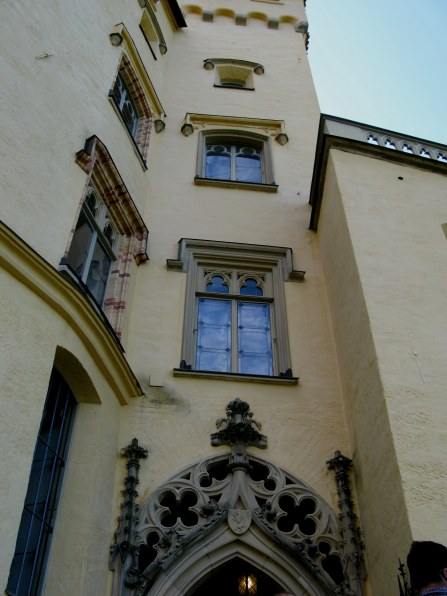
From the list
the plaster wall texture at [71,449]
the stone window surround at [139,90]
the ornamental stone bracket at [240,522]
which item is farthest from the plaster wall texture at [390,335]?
the stone window surround at [139,90]

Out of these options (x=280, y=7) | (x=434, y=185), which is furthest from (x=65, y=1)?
(x=280, y=7)

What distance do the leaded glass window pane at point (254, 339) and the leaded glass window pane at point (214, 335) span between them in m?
0.15

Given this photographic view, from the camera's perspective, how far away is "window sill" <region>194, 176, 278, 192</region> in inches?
386

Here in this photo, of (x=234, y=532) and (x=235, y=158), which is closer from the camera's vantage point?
(x=234, y=532)

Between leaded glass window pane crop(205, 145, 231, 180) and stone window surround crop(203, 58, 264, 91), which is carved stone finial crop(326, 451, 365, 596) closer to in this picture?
leaded glass window pane crop(205, 145, 231, 180)

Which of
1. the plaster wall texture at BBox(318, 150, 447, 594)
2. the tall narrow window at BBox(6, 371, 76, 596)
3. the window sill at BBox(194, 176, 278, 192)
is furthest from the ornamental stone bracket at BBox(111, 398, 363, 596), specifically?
the window sill at BBox(194, 176, 278, 192)

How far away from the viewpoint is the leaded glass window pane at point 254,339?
7.59 m

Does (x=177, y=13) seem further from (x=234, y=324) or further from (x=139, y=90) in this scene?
(x=234, y=324)

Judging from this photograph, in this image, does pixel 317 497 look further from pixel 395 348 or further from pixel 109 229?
pixel 109 229

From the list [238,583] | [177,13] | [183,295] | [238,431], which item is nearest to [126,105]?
[183,295]

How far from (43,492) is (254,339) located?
10.9 feet

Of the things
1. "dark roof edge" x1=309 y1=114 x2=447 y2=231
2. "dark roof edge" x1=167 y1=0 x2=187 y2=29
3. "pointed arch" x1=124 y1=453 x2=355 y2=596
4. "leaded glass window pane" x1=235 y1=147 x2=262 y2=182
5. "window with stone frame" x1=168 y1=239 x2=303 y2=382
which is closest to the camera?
"pointed arch" x1=124 y1=453 x2=355 y2=596

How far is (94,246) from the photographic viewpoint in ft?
24.1

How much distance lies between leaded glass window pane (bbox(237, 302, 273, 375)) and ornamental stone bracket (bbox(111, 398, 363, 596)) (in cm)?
109
